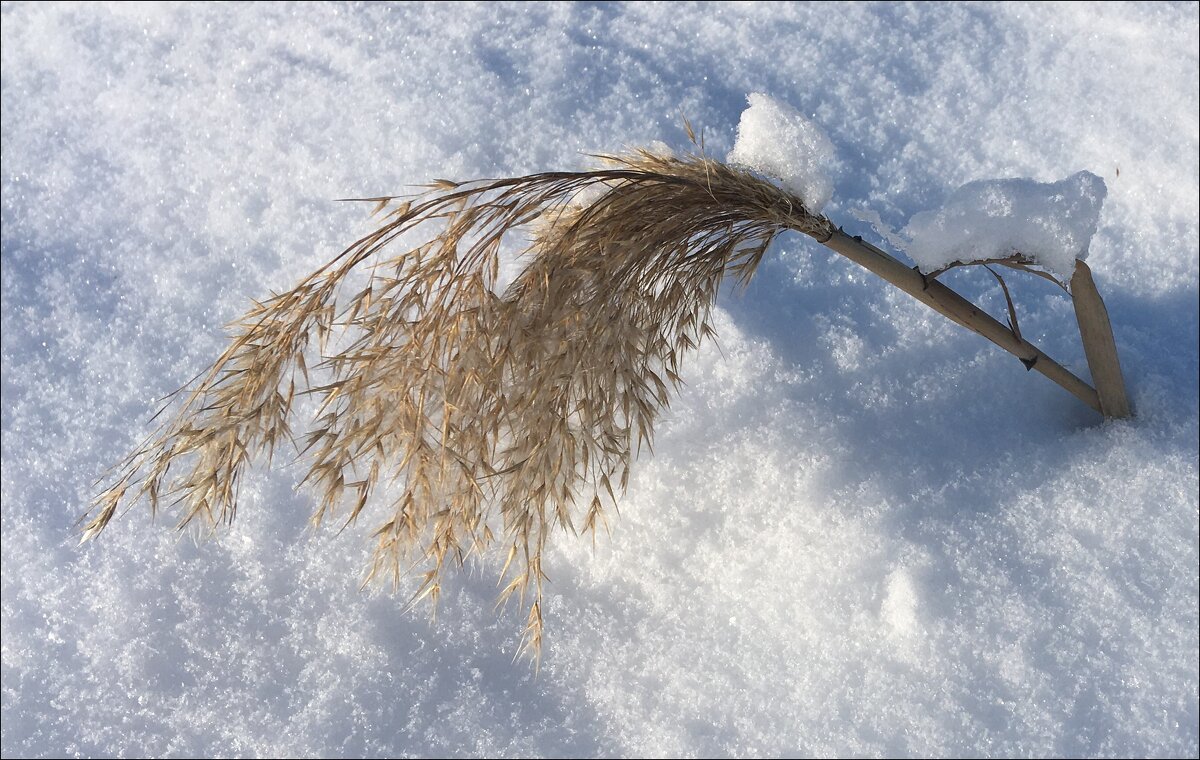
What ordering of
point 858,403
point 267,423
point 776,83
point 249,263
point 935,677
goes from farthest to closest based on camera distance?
1. point 776,83
2. point 249,263
3. point 858,403
4. point 935,677
5. point 267,423

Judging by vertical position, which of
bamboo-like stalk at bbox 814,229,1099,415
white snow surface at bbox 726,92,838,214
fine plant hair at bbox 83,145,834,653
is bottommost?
fine plant hair at bbox 83,145,834,653

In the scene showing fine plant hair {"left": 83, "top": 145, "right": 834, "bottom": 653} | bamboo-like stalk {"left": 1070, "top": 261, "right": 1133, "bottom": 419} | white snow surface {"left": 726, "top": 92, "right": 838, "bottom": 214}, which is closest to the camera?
fine plant hair {"left": 83, "top": 145, "right": 834, "bottom": 653}

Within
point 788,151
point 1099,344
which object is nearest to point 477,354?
point 788,151

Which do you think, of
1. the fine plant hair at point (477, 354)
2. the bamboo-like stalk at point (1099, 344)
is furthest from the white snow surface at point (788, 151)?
the bamboo-like stalk at point (1099, 344)

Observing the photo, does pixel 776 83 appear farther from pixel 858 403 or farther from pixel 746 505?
pixel 746 505

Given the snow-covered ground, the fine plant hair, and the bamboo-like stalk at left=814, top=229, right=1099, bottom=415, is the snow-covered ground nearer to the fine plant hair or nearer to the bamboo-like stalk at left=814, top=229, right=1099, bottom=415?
the bamboo-like stalk at left=814, top=229, right=1099, bottom=415

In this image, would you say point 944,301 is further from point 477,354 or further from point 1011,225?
point 477,354

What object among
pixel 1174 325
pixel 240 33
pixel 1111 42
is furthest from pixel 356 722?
pixel 1111 42

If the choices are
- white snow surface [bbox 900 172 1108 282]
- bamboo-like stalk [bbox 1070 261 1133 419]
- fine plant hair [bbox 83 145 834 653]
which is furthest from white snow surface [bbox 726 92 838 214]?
bamboo-like stalk [bbox 1070 261 1133 419]
